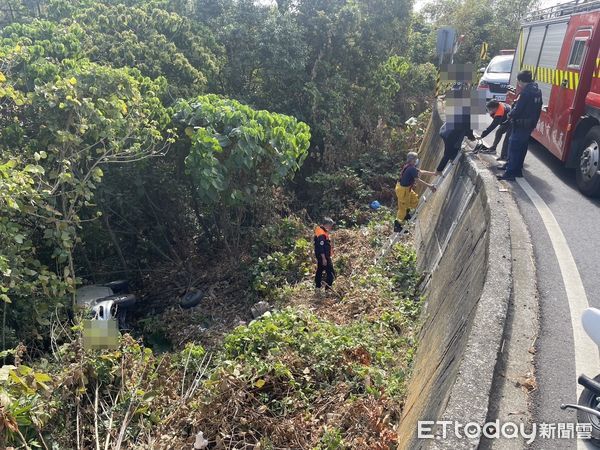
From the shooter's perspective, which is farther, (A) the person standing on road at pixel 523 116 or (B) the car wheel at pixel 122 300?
(B) the car wheel at pixel 122 300

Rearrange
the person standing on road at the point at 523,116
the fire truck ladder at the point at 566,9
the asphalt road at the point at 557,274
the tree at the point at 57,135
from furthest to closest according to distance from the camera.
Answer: the fire truck ladder at the point at 566,9 → the person standing on road at the point at 523,116 → the tree at the point at 57,135 → the asphalt road at the point at 557,274

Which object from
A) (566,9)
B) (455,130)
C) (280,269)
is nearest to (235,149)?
(280,269)

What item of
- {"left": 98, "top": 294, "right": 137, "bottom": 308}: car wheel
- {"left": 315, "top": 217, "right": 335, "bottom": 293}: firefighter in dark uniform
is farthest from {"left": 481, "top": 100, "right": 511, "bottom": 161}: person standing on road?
{"left": 98, "top": 294, "right": 137, "bottom": 308}: car wheel

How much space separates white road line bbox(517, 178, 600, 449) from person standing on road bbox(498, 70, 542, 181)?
776 millimetres

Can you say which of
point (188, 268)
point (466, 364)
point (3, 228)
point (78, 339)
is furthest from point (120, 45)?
point (466, 364)

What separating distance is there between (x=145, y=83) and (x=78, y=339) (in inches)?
187

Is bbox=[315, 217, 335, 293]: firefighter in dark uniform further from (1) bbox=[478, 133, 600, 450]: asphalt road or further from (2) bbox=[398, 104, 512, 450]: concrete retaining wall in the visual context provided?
(1) bbox=[478, 133, 600, 450]: asphalt road

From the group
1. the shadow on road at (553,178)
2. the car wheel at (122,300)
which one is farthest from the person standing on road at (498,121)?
the car wheel at (122,300)

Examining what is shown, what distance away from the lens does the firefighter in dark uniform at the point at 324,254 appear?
7734 mm

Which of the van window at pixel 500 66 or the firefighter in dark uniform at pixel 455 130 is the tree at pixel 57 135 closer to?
the firefighter in dark uniform at pixel 455 130

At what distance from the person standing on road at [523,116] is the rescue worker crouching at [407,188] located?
1294 mm

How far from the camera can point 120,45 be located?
974 cm

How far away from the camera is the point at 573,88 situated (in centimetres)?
732

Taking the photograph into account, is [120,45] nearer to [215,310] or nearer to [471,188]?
[215,310]
